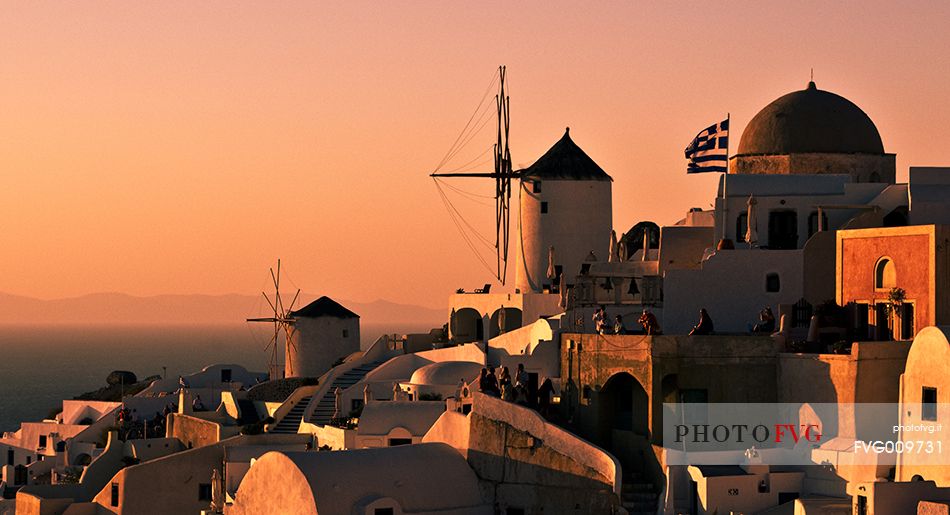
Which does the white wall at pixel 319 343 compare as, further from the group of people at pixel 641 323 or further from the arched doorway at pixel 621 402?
the arched doorway at pixel 621 402

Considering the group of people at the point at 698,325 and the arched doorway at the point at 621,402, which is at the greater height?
the group of people at the point at 698,325

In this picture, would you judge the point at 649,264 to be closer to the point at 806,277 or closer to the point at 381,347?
the point at 806,277

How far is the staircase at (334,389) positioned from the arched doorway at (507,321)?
13.4 feet

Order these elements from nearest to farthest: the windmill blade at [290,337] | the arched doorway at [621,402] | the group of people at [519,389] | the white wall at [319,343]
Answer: the arched doorway at [621,402] < the group of people at [519,389] < the white wall at [319,343] < the windmill blade at [290,337]

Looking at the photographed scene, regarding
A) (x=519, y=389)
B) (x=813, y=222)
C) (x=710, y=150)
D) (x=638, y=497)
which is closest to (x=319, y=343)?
(x=710, y=150)

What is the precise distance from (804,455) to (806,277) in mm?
7148

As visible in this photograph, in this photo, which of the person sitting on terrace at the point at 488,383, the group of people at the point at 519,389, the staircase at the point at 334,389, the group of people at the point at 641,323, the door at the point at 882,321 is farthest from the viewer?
the staircase at the point at 334,389

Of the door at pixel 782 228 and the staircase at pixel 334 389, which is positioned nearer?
the door at pixel 782 228

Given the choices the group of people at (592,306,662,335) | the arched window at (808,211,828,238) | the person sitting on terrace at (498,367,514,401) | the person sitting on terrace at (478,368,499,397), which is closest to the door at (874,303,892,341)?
the group of people at (592,306,662,335)

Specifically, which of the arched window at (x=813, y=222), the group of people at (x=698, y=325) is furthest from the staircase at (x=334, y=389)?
the arched window at (x=813, y=222)

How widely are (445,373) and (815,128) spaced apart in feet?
43.2

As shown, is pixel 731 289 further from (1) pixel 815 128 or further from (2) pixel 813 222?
(1) pixel 815 128

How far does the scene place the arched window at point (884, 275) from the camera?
39844 mm

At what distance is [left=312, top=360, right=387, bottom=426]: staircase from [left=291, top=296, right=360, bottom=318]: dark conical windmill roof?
21.7 ft
